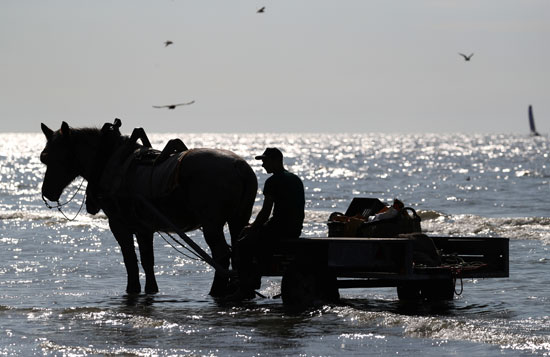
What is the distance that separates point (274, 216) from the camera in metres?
12.4

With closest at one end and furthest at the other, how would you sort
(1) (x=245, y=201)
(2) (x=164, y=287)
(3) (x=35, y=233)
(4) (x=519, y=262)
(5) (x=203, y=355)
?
(5) (x=203, y=355)
(1) (x=245, y=201)
(2) (x=164, y=287)
(4) (x=519, y=262)
(3) (x=35, y=233)

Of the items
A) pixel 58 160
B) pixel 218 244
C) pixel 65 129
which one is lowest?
pixel 218 244

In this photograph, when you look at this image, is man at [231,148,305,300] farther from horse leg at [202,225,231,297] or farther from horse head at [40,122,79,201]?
horse head at [40,122,79,201]

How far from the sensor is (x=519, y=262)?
19.4m

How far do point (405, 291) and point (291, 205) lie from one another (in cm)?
258

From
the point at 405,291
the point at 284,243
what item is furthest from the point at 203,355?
the point at 405,291

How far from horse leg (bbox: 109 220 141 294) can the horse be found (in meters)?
0.01

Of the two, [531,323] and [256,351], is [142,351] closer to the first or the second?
[256,351]

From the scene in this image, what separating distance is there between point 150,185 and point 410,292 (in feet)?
11.8

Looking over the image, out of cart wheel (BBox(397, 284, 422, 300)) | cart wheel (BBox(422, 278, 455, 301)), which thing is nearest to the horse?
cart wheel (BBox(397, 284, 422, 300))

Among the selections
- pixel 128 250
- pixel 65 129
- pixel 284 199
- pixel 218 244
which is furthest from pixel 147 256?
pixel 284 199

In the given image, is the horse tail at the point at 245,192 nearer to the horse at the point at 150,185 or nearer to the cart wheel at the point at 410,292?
the horse at the point at 150,185

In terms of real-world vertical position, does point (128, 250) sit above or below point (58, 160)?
below

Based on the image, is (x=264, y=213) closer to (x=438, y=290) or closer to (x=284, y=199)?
(x=284, y=199)
